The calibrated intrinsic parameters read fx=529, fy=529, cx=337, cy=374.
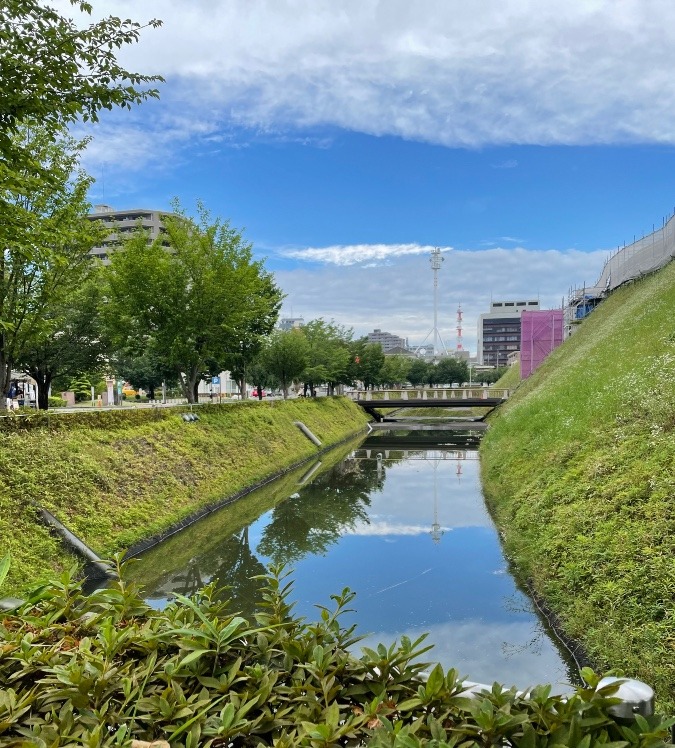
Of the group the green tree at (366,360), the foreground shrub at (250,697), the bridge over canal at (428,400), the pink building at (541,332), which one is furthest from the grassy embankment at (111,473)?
the green tree at (366,360)

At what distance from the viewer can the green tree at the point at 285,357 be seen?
39.0 m

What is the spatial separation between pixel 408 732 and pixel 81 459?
12886 millimetres

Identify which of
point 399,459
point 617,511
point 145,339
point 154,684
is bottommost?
point 399,459

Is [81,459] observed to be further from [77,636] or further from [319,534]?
[77,636]

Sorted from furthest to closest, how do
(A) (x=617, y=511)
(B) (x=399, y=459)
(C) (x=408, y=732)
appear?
1. (B) (x=399, y=459)
2. (A) (x=617, y=511)
3. (C) (x=408, y=732)

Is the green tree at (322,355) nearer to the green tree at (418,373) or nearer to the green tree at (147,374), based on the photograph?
the green tree at (147,374)

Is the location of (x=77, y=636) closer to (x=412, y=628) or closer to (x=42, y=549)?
(x=412, y=628)

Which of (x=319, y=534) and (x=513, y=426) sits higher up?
(x=513, y=426)

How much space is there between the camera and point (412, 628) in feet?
27.8

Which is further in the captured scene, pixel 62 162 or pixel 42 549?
pixel 62 162

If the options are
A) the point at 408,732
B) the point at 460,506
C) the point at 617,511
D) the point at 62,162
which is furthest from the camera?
the point at 460,506

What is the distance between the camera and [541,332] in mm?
47219

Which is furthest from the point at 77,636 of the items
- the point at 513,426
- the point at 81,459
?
the point at 513,426

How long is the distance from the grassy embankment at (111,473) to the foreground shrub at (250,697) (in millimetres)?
4097
